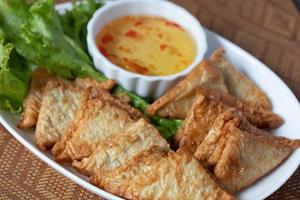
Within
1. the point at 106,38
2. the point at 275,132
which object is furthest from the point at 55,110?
the point at 275,132

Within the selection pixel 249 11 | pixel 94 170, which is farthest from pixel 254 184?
pixel 249 11

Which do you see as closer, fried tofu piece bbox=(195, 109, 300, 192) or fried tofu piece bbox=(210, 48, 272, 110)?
fried tofu piece bbox=(195, 109, 300, 192)

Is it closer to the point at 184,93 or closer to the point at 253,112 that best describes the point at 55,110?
the point at 184,93

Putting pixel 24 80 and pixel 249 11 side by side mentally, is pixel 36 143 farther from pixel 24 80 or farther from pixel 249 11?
pixel 249 11

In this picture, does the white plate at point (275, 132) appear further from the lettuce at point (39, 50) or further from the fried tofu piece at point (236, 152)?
the lettuce at point (39, 50)

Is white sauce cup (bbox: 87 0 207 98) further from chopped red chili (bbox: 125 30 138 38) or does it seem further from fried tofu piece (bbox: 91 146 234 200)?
fried tofu piece (bbox: 91 146 234 200)

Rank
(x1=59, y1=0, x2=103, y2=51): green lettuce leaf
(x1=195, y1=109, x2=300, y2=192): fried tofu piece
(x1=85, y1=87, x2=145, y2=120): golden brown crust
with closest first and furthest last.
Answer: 1. (x1=195, y1=109, x2=300, y2=192): fried tofu piece
2. (x1=85, y1=87, x2=145, y2=120): golden brown crust
3. (x1=59, y1=0, x2=103, y2=51): green lettuce leaf

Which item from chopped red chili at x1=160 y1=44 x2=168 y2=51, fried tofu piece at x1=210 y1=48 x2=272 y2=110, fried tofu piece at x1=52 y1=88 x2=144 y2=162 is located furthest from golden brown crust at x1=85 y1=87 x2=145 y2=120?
fried tofu piece at x1=210 y1=48 x2=272 y2=110
